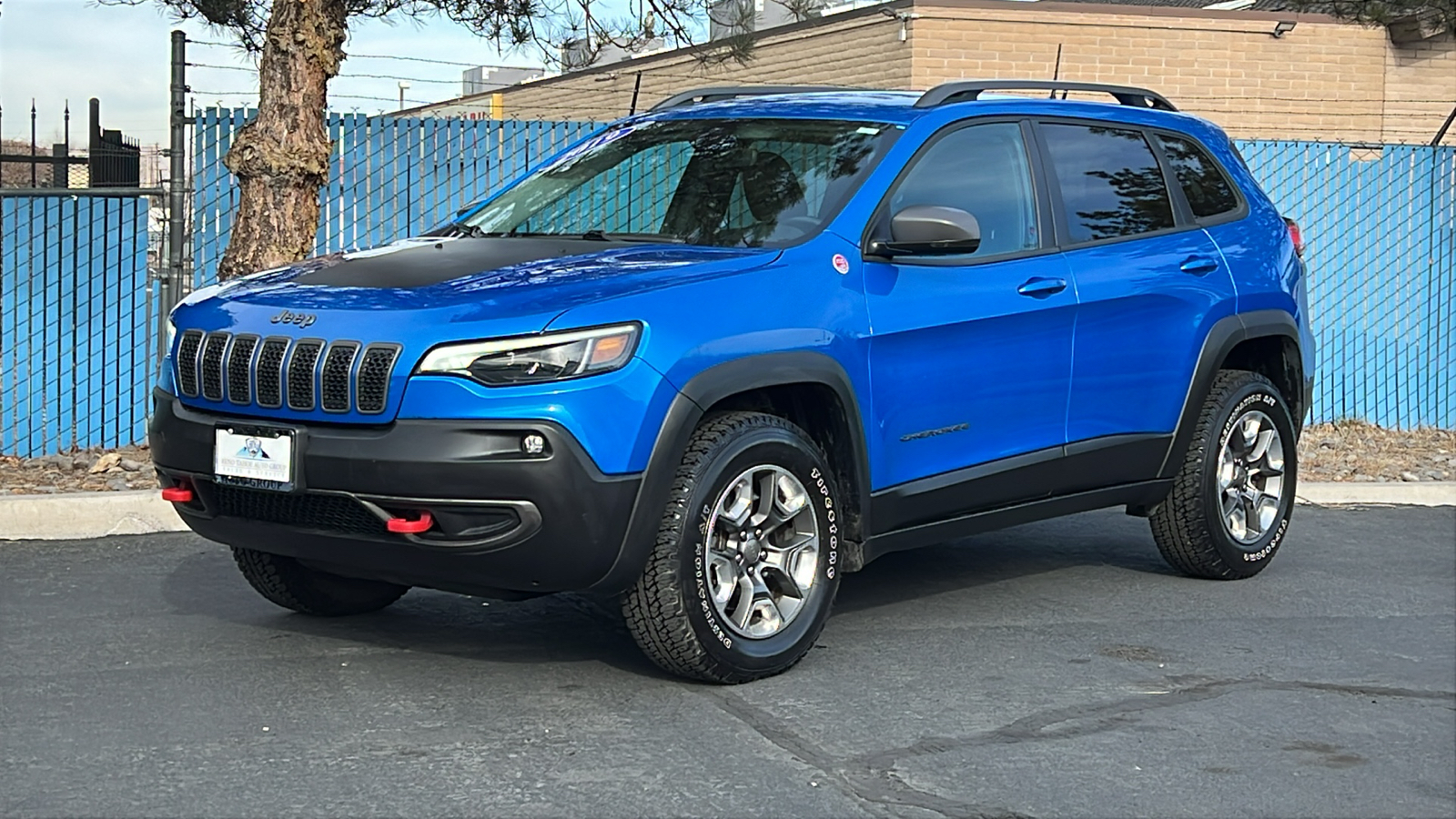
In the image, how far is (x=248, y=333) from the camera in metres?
5.24

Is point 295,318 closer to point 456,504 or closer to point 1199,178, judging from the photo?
point 456,504

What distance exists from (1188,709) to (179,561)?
4.30 metres

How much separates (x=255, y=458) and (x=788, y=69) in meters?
18.2

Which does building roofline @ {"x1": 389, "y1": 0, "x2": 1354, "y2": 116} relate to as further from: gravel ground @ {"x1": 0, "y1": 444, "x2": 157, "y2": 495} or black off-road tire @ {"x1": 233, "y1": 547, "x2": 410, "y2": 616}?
black off-road tire @ {"x1": 233, "y1": 547, "x2": 410, "y2": 616}

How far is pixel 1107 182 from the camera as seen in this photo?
693 centimetres

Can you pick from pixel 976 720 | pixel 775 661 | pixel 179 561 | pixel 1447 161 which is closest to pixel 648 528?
pixel 775 661

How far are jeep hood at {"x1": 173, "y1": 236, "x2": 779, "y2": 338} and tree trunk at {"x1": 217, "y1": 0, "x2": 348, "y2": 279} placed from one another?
A: 3729 millimetres

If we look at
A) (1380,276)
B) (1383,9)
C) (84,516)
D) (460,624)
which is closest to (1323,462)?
(1380,276)

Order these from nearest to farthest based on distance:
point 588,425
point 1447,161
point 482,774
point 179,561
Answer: point 482,774
point 588,425
point 179,561
point 1447,161

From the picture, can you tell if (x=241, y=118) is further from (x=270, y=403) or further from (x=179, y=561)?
(x=270, y=403)

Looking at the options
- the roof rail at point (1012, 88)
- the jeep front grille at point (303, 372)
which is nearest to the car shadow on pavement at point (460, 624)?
the jeep front grille at point (303, 372)

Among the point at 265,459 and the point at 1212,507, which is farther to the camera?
the point at 1212,507

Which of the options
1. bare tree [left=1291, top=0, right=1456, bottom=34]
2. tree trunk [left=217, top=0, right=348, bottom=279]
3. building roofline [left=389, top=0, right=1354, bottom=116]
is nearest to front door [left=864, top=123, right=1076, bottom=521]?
tree trunk [left=217, top=0, right=348, bottom=279]

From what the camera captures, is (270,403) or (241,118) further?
(241,118)
